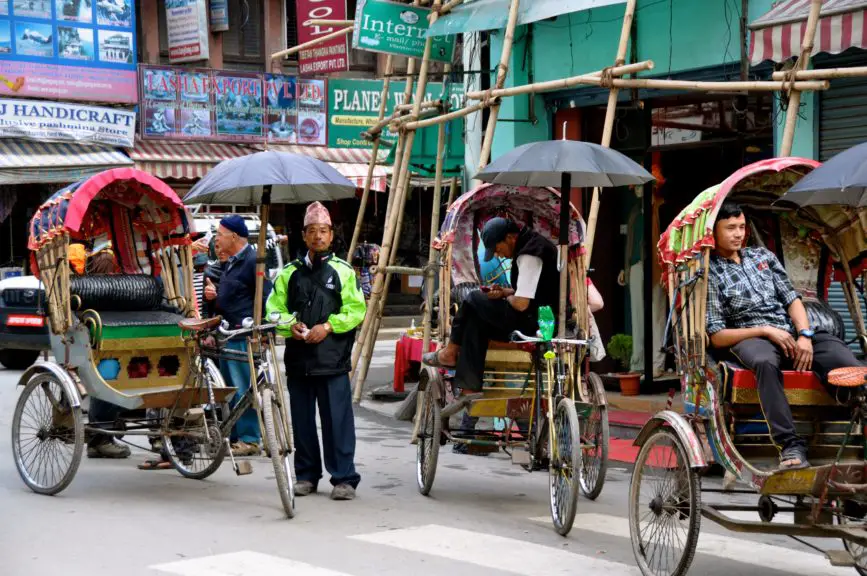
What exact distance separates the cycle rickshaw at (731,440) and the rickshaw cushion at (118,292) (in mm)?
4730

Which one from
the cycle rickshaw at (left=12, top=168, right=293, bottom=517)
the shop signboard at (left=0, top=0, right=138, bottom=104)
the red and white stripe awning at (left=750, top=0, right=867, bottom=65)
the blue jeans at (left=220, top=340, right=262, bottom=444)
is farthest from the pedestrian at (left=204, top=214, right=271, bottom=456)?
the shop signboard at (left=0, top=0, right=138, bottom=104)

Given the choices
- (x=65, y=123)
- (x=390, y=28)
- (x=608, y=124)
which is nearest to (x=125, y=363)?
(x=608, y=124)

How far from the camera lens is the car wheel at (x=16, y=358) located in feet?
58.5

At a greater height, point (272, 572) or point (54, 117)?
point (54, 117)

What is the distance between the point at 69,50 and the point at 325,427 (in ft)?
62.2

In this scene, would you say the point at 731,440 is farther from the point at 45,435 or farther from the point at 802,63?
the point at 45,435

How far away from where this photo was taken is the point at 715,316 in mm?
6750

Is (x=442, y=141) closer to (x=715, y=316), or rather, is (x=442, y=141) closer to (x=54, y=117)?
(x=715, y=316)

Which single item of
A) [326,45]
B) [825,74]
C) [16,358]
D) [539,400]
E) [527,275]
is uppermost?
[326,45]

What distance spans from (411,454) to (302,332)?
9.52ft

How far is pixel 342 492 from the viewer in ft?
28.3

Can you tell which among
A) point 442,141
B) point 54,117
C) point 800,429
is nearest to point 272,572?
point 800,429

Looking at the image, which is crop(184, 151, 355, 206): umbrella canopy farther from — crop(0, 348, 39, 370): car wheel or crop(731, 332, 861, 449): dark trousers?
crop(0, 348, 39, 370): car wheel

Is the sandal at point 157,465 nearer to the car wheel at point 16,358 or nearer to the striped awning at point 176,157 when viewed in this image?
the car wheel at point 16,358
